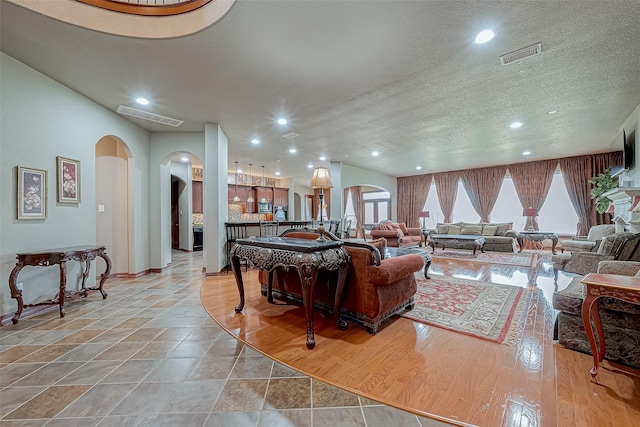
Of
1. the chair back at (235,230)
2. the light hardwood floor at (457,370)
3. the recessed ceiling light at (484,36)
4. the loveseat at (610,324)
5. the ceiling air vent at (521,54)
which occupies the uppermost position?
the recessed ceiling light at (484,36)

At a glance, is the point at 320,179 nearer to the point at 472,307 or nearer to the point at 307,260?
the point at 307,260

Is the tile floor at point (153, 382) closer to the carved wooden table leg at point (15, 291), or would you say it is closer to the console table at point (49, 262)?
the carved wooden table leg at point (15, 291)

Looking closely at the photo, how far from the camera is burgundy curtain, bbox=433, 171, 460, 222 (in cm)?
1010

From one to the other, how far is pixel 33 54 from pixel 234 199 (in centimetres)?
735

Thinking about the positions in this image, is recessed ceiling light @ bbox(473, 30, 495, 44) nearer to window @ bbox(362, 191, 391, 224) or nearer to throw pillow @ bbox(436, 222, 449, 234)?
throw pillow @ bbox(436, 222, 449, 234)

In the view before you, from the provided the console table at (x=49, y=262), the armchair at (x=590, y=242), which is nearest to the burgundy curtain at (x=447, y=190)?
the armchair at (x=590, y=242)

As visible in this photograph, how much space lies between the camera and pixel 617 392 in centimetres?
160

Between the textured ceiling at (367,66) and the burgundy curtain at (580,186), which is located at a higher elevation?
the textured ceiling at (367,66)

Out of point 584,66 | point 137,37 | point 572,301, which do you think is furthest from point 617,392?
point 137,37

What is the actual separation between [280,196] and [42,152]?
8743 mm

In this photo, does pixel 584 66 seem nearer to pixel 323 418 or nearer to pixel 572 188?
pixel 323 418

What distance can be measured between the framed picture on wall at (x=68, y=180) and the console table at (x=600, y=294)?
5471mm

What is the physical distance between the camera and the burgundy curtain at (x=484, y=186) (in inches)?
362

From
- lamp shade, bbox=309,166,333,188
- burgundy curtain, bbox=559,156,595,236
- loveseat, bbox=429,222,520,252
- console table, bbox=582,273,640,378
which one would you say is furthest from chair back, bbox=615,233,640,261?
burgundy curtain, bbox=559,156,595,236
